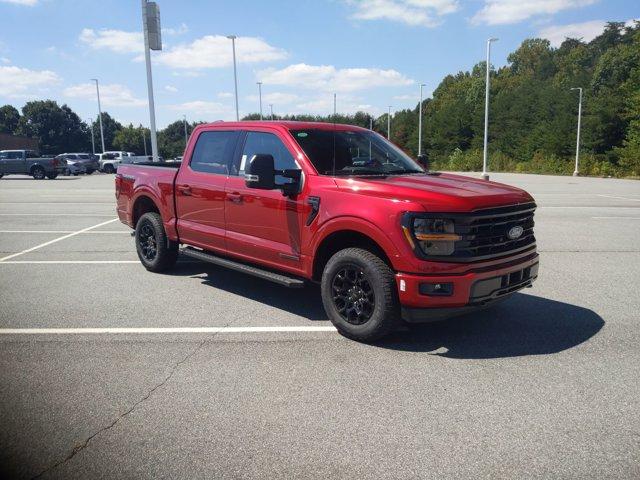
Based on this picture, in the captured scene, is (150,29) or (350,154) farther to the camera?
(150,29)

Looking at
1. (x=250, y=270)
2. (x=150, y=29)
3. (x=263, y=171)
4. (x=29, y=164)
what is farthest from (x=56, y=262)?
(x=29, y=164)

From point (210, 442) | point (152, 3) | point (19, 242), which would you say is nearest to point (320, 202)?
point (210, 442)

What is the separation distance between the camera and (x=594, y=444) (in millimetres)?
3002

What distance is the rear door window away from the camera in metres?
6.00

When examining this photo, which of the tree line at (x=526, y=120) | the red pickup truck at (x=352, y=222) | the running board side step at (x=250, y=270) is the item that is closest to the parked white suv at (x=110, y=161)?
the tree line at (x=526, y=120)

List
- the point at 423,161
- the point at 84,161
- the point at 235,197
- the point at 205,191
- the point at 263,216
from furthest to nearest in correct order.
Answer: the point at 84,161 → the point at 423,161 → the point at 205,191 → the point at 235,197 → the point at 263,216

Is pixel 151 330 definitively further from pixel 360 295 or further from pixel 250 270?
pixel 360 295

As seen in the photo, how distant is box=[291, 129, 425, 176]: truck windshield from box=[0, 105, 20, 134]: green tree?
12035 centimetres

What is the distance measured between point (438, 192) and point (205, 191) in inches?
116

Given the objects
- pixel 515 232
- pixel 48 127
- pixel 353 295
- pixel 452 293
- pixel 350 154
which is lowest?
pixel 353 295

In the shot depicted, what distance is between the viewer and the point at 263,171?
4.86 metres

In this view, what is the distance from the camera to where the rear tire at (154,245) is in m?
7.09

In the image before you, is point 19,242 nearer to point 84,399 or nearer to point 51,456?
point 84,399

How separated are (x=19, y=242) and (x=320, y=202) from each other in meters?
7.81
